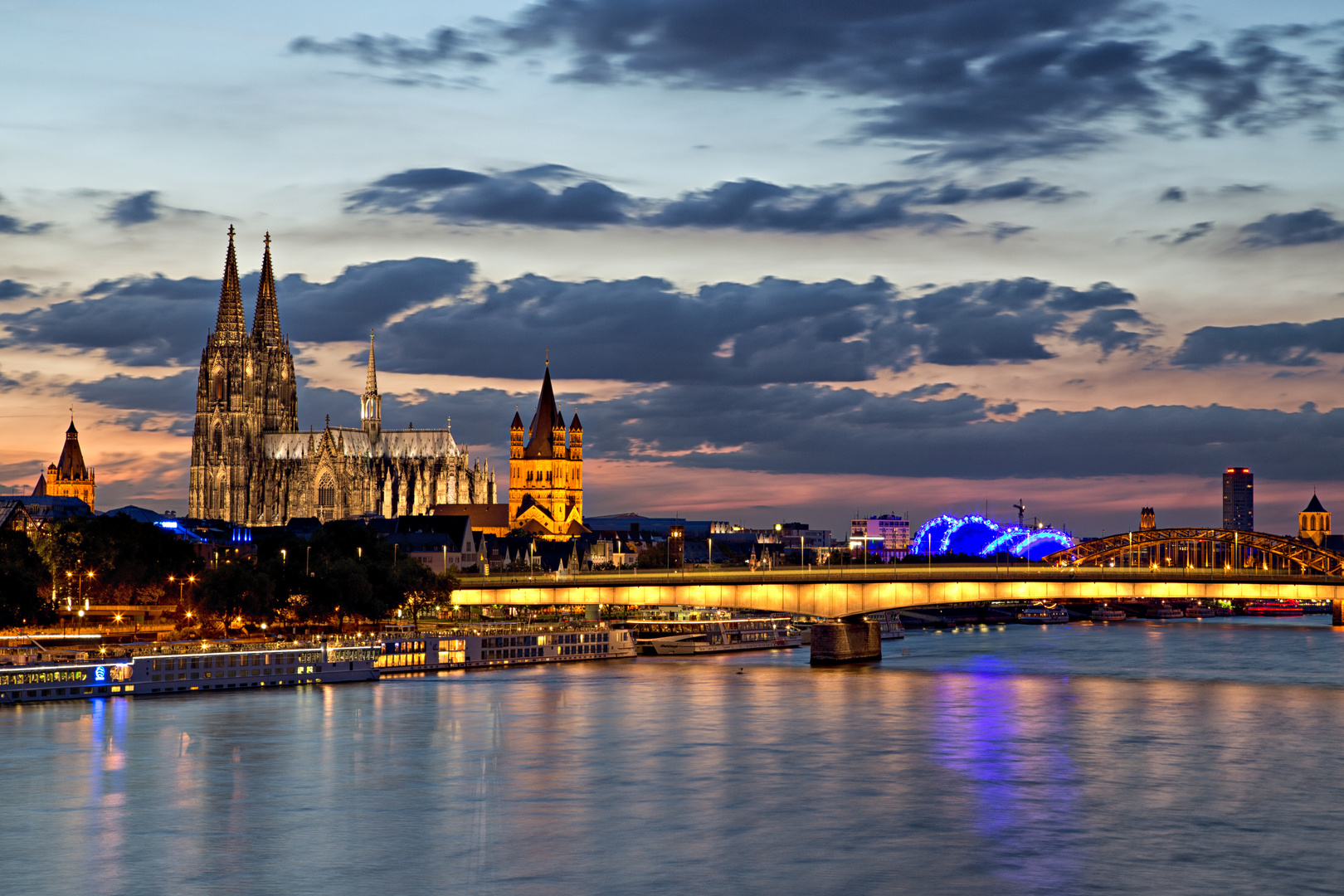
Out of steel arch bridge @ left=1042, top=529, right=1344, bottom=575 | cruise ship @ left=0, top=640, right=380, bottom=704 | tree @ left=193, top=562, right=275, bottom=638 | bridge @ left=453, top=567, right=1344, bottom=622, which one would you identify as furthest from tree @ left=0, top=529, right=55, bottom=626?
steel arch bridge @ left=1042, top=529, right=1344, bottom=575

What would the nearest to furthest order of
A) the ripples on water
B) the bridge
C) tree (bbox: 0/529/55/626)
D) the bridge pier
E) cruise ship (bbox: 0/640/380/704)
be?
the ripples on water → cruise ship (bbox: 0/640/380/704) → the bridge → tree (bbox: 0/529/55/626) → the bridge pier

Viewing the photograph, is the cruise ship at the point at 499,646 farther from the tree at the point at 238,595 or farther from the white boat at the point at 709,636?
the tree at the point at 238,595

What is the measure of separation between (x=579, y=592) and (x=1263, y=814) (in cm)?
7285

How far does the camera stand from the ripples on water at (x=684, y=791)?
46562 millimetres

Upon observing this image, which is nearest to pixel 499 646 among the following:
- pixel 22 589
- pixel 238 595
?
pixel 238 595

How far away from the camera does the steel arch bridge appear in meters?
124

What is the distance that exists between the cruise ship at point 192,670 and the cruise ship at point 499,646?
4.87 metres

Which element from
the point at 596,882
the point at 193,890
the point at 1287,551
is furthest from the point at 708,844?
the point at 1287,551

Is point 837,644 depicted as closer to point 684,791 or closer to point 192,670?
point 192,670

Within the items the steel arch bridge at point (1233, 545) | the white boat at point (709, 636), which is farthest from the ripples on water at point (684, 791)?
the white boat at point (709, 636)

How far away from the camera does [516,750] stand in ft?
225

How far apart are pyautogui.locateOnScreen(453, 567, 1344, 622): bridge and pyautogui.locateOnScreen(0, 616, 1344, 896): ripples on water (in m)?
6.77

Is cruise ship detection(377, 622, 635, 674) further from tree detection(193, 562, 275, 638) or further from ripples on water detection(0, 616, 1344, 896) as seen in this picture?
ripples on water detection(0, 616, 1344, 896)

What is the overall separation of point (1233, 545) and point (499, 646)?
6104cm
